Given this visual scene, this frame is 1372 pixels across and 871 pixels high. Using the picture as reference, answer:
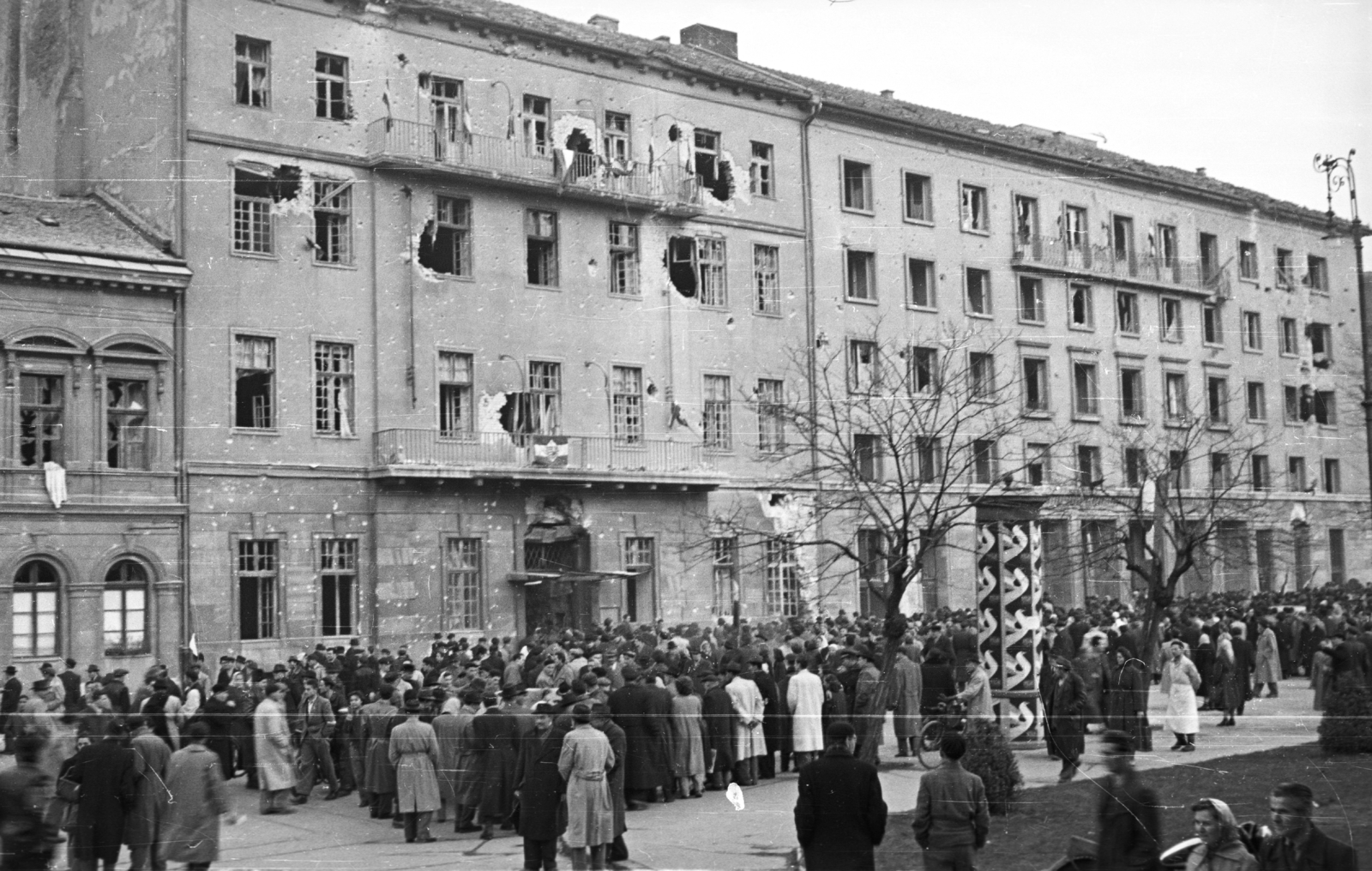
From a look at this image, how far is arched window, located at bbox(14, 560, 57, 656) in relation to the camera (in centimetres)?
2622

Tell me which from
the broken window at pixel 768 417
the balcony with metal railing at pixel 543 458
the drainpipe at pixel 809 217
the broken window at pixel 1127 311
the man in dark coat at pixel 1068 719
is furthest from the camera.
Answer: the broken window at pixel 1127 311

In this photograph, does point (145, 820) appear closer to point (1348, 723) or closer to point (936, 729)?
point (936, 729)

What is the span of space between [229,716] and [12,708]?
5035 millimetres

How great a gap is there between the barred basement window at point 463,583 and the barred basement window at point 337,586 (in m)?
2.18

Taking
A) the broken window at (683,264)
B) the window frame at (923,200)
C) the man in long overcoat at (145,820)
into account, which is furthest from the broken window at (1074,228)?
the man in long overcoat at (145,820)

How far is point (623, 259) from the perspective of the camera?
36219mm

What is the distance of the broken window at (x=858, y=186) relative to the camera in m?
40.1

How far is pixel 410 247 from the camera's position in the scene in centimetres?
3225

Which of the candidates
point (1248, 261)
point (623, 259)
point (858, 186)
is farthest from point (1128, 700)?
point (1248, 261)

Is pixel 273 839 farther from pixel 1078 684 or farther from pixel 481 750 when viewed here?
pixel 1078 684

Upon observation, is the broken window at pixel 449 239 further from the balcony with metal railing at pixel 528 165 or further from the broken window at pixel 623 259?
the broken window at pixel 623 259

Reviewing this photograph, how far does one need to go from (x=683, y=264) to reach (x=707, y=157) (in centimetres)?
297

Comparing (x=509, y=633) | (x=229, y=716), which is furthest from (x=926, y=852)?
(x=509, y=633)

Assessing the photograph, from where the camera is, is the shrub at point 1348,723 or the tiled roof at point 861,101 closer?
the shrub at point 1348,723
